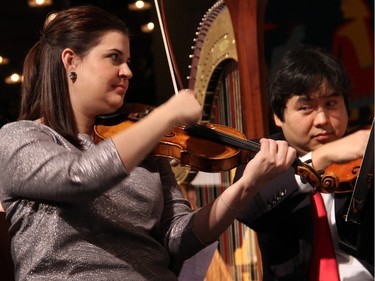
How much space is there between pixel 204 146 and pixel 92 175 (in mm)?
329

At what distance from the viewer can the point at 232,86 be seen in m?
2.23

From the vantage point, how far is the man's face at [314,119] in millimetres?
1851

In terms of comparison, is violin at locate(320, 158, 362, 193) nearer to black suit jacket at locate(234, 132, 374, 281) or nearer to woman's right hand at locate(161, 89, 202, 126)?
black suit jacket at locate(234, 132, 374, 281)

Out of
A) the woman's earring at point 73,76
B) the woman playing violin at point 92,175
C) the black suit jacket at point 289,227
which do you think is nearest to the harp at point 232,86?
the black suit jacket at point 289,227

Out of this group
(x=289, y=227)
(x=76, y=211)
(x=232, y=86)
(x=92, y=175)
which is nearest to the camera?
(x=92, y=175)

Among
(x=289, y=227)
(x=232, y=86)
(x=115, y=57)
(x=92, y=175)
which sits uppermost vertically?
(x=115, y=57)

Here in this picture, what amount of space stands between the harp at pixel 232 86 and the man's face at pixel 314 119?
Answer: 0.42 feet

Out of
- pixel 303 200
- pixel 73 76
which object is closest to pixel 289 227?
pixel 303 200

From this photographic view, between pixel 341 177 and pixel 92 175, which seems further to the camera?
pixel 341 177

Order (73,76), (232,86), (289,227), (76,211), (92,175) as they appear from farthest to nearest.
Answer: (232,86), (289,227), (73,76), (76,211), (92,175)

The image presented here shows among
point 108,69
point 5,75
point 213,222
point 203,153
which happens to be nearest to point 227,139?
point 203,153

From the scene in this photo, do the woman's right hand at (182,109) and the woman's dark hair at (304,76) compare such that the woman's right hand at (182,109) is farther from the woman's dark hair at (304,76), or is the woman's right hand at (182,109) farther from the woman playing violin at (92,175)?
the woman's dark hair at (304,76)

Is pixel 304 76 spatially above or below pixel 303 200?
above

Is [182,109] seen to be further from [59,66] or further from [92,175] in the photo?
[59,66]
